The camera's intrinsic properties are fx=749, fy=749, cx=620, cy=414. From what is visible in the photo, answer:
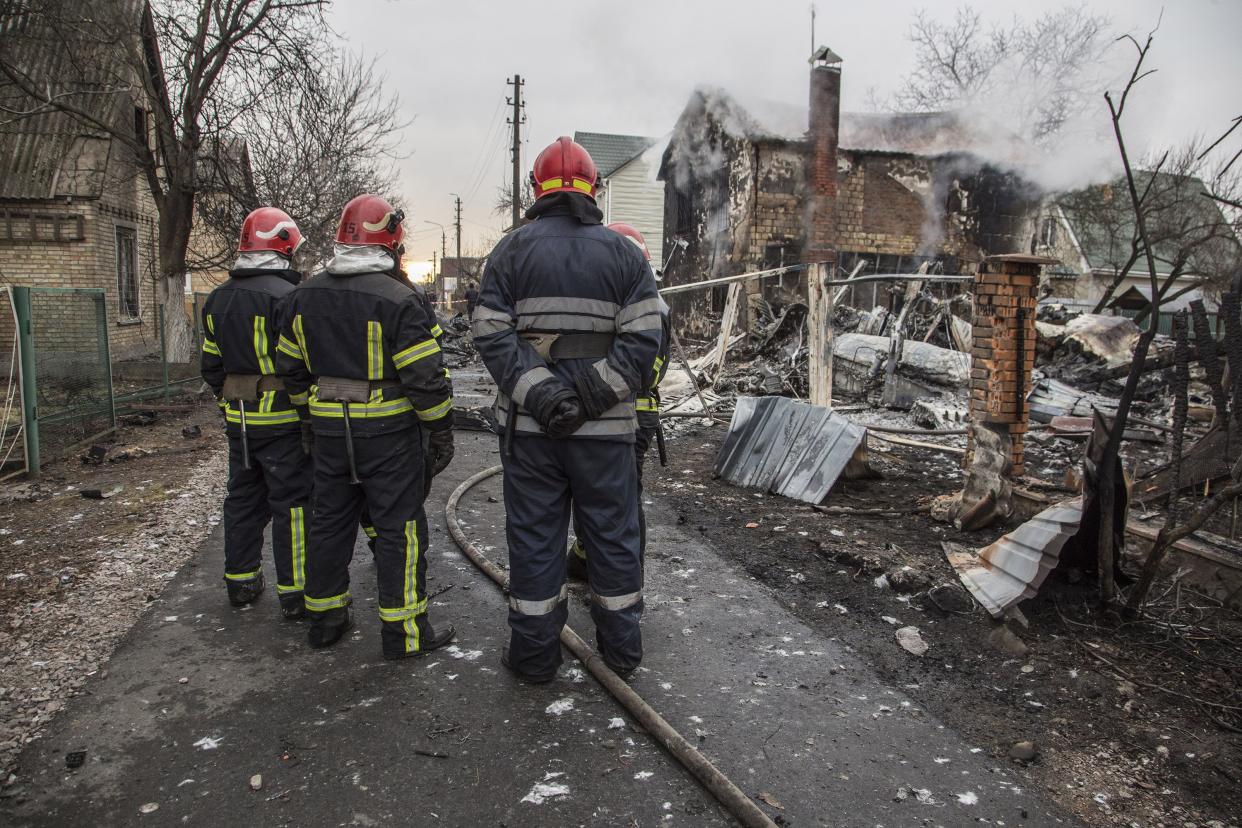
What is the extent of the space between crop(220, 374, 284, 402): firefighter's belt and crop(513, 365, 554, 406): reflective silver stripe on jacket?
1.41 m

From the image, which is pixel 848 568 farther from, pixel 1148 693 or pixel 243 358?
pixel 243 358

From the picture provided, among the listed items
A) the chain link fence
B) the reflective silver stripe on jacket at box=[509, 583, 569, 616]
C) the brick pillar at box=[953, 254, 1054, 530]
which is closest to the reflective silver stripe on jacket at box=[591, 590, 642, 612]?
the reflective silver stripe on jacket at box=[509, 583, 569, 616]

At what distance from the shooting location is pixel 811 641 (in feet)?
11.7

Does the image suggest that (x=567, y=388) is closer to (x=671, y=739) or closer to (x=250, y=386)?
(x=671, y=739)

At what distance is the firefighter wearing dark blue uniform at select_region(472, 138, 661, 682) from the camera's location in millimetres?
2982

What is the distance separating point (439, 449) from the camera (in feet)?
11.4

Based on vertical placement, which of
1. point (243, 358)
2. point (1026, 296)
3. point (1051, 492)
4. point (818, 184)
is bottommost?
point (1051, 492)

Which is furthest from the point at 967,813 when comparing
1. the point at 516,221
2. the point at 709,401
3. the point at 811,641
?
the point at 516,221

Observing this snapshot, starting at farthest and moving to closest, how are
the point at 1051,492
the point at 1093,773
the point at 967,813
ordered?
1. the point at 1051,492
2. the point at 1093,773
3. the point at 967,813

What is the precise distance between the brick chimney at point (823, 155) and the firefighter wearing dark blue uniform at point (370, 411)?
1395 centimetres

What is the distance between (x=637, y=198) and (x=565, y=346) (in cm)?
3007

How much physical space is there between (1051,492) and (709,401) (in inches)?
227

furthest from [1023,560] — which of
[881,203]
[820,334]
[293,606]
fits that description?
[881,203]

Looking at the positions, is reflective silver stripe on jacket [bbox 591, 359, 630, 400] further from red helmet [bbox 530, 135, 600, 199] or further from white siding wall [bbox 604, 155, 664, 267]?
white siding wall [bbox 604, 155, 664, 267]
